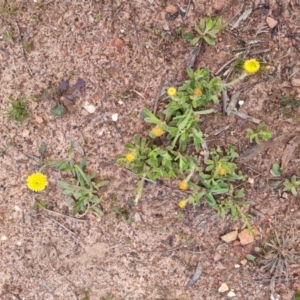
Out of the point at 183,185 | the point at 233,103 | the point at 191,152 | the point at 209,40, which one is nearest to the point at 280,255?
the point at 183,185

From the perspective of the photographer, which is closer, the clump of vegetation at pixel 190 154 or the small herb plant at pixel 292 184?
the clump of vegetation at pixel 190 154

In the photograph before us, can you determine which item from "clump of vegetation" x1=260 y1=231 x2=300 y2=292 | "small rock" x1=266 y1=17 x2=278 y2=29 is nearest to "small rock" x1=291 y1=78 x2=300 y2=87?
"small rock" x1=266 y1=17 x2=278 y2=29

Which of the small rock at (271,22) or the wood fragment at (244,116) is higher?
the small rock at (271,22)

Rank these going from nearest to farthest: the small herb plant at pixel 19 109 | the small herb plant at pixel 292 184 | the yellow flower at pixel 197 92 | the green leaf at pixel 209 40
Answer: the yellow flower at pixel 197 92 < the green leaf at pixel 209 40 < the small herb plant at pixel 292 184 < the small herb plant at pixel 19 109

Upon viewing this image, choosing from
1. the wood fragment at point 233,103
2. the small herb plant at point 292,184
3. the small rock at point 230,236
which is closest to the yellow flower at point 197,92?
the wood fragment at point 233,103

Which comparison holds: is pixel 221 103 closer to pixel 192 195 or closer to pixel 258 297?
pixel 192 195

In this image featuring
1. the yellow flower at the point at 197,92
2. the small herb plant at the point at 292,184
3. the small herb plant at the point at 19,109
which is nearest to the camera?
the yellow flower at the point at 197,92

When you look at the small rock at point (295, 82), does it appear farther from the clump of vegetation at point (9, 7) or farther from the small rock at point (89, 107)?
the clump of vegetation at point (9, 7)
